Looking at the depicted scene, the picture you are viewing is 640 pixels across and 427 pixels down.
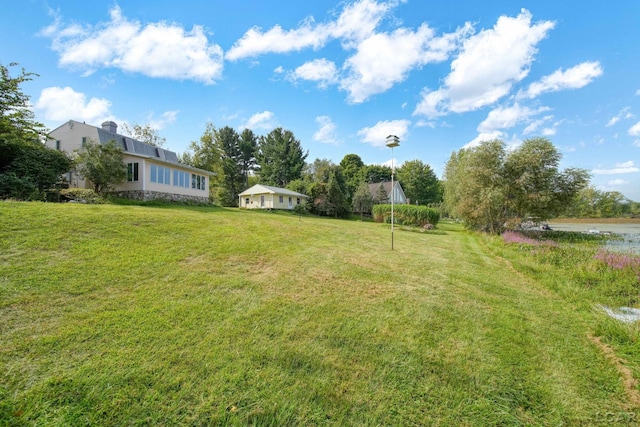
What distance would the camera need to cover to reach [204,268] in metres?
4.59

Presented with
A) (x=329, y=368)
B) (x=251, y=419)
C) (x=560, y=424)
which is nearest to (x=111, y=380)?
(x=251, y=419)

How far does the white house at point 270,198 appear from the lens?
27031 millimetres

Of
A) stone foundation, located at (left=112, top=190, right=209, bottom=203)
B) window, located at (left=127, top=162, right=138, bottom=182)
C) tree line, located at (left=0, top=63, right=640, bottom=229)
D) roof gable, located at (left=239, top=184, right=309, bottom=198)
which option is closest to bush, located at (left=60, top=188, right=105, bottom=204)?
tree line, located at (left=0, top=63, right=640, bottom=229)

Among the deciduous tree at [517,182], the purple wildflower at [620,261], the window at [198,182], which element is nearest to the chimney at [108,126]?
the window at [198,182]

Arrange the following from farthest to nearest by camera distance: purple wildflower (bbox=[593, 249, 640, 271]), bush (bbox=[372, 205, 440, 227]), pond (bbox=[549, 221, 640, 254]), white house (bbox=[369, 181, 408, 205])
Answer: white house (bbox=[369, 181, 408, 205])
bush (bbox=[372, 205, 440, 227])
pond (bbox=[549, 221, 640, 254])
purple wildflower (bbox=[593, 249, 640, 271])

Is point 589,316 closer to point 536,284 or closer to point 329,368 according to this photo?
point 536,284

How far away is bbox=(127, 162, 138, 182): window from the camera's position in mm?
15055

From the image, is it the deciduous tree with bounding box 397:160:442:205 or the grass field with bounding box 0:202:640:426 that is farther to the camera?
the deciduous tree with bounding box 397:160:442:205

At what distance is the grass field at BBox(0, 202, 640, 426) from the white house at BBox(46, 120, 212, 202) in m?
11.4

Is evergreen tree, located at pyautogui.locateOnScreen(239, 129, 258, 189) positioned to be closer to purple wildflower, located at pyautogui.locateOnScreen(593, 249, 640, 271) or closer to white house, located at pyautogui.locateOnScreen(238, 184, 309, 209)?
white house, located at pyautogui.locateOnScreen(238, 184, 309, 209)

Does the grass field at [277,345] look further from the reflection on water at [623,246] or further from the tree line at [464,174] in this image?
the tree line at [464,174]

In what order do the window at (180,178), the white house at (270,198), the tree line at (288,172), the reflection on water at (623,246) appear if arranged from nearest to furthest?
the reflection on water at (623,246), the window at (180,178), the white house at (270,198), the tree line at (288,172)

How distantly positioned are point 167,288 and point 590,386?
207 inches

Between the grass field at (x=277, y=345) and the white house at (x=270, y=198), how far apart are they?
2186 centimetres
